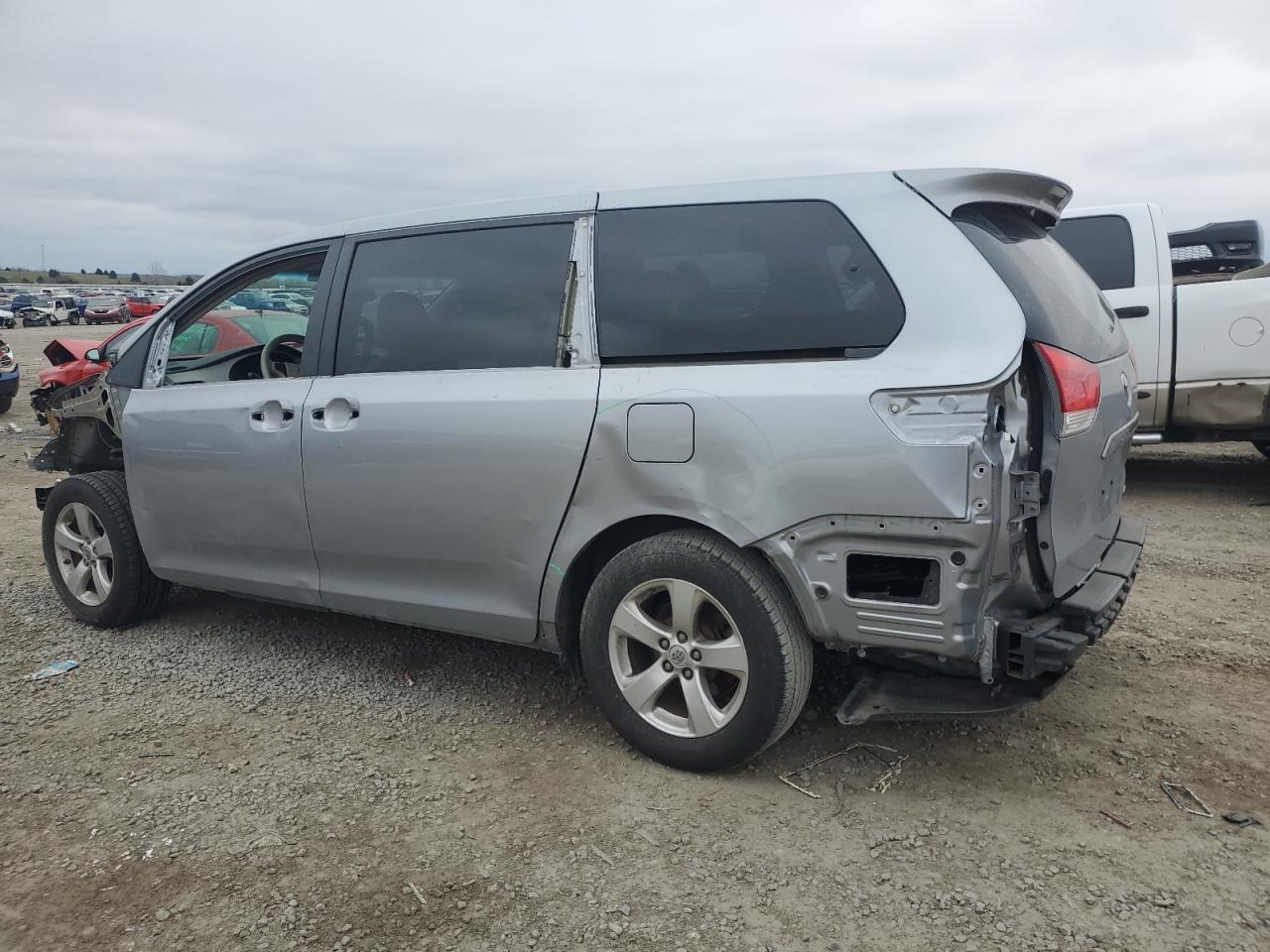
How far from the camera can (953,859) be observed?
2.71 metres

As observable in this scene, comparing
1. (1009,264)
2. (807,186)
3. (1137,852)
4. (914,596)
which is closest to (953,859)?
(1137,852)

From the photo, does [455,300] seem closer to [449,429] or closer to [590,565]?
[449,429]

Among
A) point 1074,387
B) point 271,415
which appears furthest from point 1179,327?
point 271,415

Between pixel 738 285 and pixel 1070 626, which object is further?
pixel 738 285

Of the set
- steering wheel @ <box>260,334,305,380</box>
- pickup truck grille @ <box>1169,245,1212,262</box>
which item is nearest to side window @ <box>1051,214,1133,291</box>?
pickup truck grille @ <box>1169,245,1212,262</box>

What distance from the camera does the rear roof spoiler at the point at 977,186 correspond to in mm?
2932

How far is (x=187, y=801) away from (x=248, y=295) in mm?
2445

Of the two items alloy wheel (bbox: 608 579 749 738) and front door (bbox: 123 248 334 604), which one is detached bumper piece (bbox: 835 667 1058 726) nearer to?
alloy wheel (bbox: 608 579 749 738)

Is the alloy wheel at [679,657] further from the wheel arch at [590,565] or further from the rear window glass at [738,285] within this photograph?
the rear window glass at [738,285]

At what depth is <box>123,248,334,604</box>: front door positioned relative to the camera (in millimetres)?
3887

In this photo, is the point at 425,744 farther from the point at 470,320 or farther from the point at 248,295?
the point at 248,295

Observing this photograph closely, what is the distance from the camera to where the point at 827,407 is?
279 cm

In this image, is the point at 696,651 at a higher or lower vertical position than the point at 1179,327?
lower

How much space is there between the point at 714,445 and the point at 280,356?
97.8 inches
